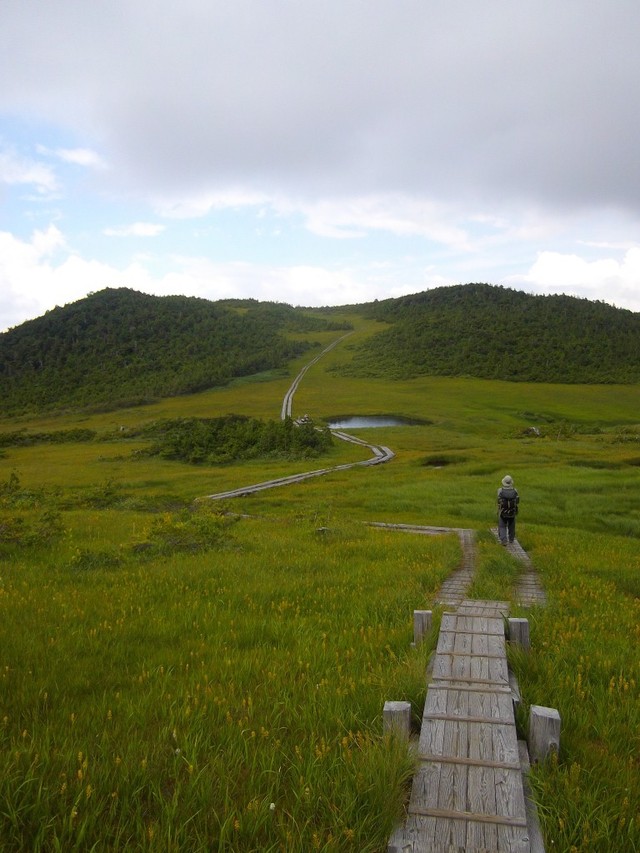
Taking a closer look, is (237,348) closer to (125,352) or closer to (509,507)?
(125,352)

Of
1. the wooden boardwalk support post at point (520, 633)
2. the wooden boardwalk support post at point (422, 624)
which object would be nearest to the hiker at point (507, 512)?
the wooden boardwalk support post at point (520, 633)

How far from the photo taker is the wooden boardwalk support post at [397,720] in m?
4.40

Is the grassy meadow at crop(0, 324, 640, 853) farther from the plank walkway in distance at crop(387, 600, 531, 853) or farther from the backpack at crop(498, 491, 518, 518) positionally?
the backpack at crop(498, 491, 518, 518)

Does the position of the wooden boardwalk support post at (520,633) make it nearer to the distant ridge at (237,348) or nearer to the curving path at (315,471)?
the curving path at (315,471)

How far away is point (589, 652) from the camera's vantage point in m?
6.75

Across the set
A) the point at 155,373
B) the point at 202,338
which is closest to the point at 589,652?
the point at 155,373

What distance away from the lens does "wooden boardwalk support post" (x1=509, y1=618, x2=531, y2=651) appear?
6.64m

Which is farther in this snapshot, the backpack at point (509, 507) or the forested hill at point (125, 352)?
the forested hill at point (125, 352)

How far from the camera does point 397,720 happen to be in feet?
14.5

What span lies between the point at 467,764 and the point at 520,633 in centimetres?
277

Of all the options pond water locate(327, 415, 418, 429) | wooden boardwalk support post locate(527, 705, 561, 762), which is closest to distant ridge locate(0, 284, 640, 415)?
pond water locate(327, 415, 418, 429)

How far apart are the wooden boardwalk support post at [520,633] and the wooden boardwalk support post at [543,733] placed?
2.27m

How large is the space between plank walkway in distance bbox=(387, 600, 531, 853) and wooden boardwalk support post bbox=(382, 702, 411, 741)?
210 mm

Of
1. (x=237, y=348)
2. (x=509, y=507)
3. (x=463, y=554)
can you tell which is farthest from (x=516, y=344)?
(x=463, y=554)
